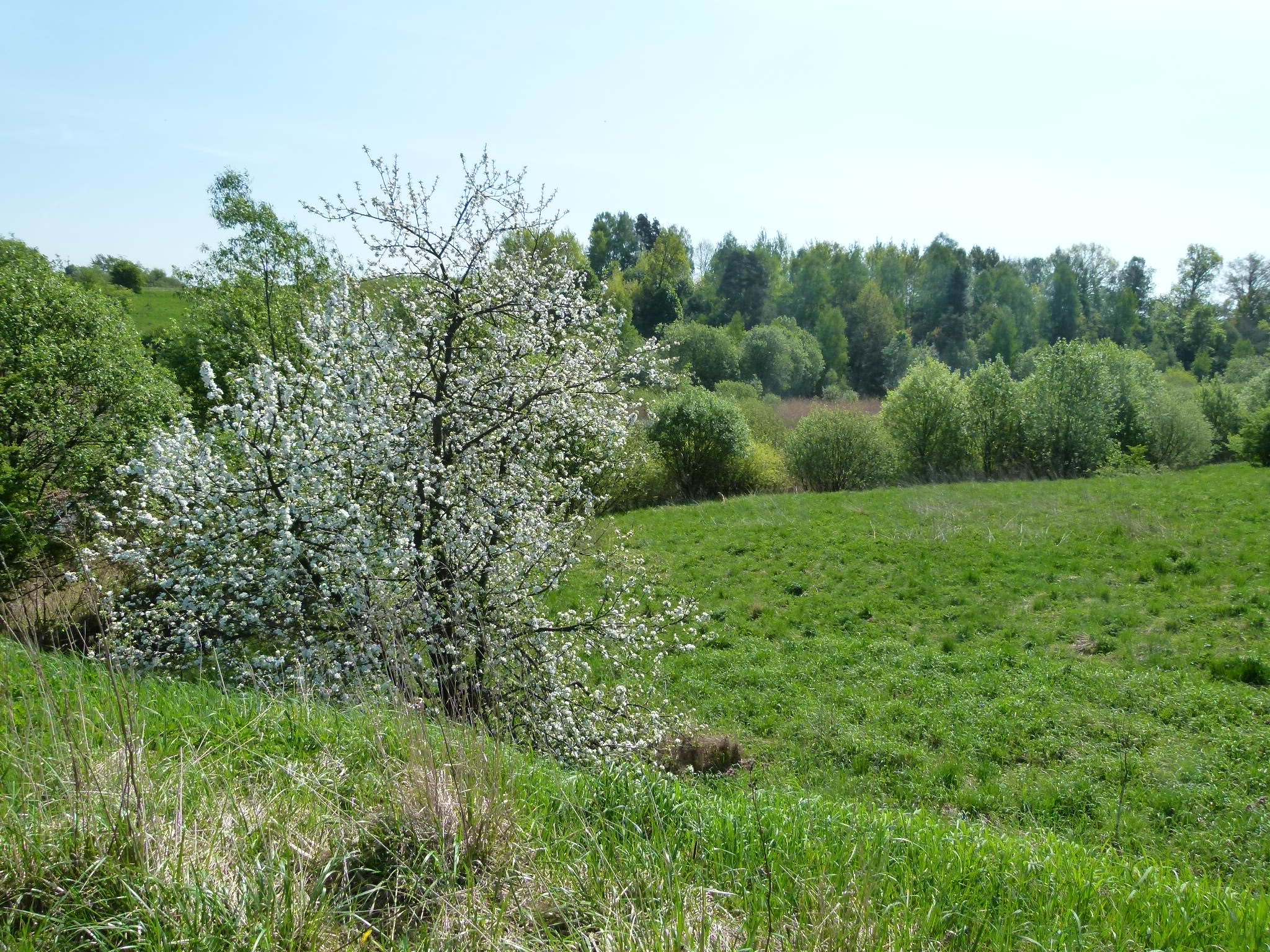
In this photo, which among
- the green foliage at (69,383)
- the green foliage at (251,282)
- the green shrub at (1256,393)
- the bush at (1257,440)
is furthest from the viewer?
the green shrub at (1256,393)

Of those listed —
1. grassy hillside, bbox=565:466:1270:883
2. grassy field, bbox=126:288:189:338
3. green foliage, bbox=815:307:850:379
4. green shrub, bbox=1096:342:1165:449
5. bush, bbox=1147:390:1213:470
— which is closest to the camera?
grassy hillside, bbox=565:466:1270:883

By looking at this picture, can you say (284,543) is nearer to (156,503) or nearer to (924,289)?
(156,503)

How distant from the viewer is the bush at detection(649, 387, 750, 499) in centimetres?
2986

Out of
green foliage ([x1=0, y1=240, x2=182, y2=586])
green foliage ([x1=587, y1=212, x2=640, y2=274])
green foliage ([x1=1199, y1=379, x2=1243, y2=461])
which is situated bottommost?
green foliage ([x1=1199, y1=379, x2=1243, y2=461])

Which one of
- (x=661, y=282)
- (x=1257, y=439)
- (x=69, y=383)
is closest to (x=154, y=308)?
(x=69, y=383)

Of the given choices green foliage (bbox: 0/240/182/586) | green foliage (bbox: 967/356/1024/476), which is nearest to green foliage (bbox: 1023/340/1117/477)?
green foliage (bbox: 967/356/1024/476)

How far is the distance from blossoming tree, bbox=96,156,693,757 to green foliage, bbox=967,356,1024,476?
29966 millimetres

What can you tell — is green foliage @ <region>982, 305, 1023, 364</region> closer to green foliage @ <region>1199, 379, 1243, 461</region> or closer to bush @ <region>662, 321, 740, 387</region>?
green foliage @ <region>1199, 379, 1243, 461</region>

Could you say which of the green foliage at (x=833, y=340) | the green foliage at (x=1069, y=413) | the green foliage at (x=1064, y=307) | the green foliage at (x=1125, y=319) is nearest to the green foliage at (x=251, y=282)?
the green foliage at (x=1069, y=413)

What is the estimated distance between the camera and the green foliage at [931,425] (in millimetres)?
33719

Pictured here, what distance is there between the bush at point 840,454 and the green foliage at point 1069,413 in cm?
737

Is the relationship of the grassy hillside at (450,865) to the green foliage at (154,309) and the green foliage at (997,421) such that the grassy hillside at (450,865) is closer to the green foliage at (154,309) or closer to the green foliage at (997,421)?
the green foliage at (997,421)

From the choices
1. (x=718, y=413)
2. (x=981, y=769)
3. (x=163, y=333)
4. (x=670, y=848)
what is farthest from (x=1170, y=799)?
(x=163, y=333)

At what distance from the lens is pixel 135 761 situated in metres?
3.23
